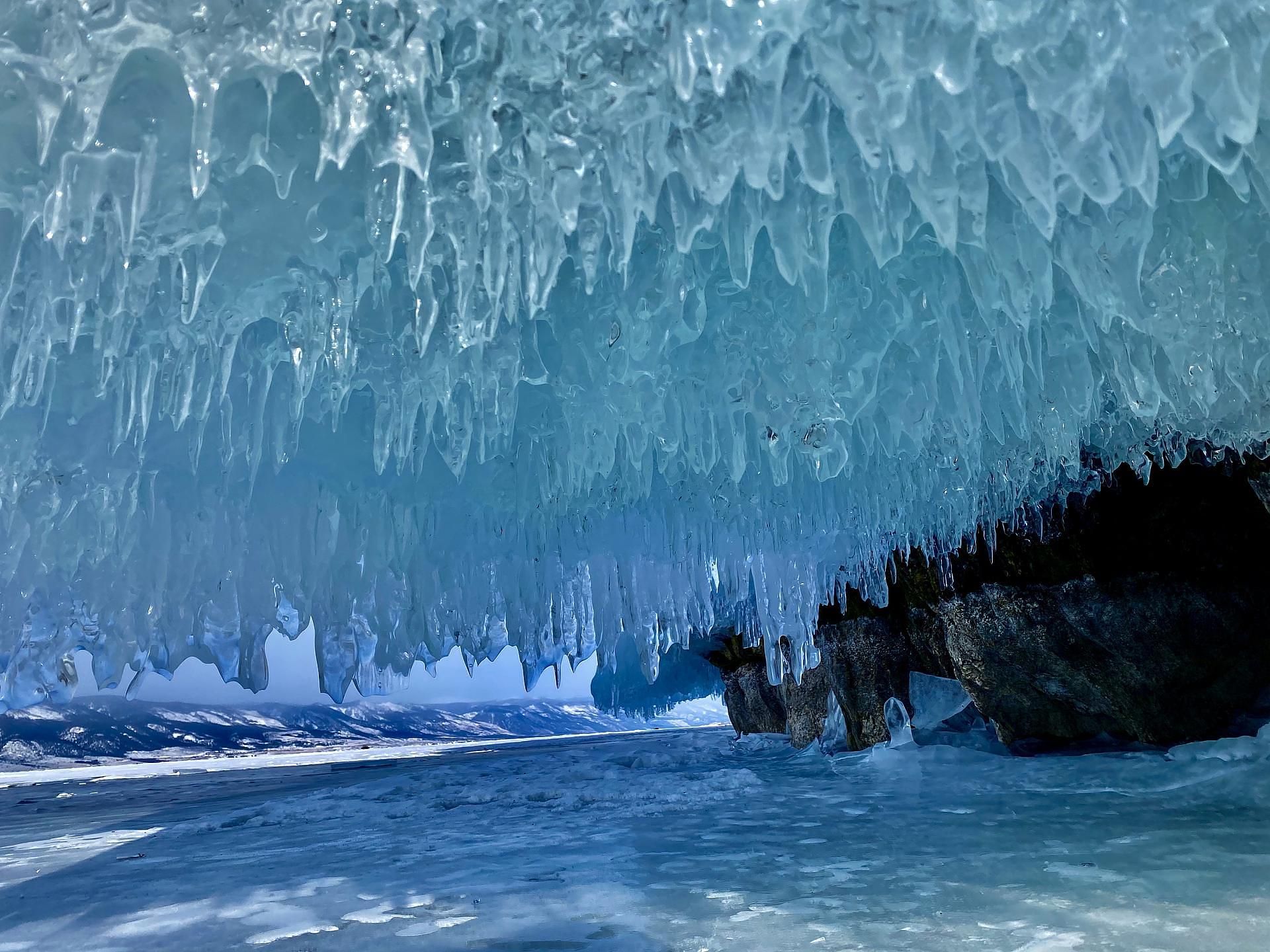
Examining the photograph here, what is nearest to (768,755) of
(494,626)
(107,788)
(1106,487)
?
(494,626)

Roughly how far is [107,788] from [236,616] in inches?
614

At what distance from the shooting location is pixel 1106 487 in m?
7.52

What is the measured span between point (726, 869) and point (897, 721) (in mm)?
7357

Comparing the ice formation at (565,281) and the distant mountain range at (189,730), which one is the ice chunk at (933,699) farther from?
the distant mountain range at (189,730)

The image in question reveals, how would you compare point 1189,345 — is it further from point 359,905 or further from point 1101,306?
point 359,905

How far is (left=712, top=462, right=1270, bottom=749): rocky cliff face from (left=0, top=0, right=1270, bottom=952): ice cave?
5 centimetres

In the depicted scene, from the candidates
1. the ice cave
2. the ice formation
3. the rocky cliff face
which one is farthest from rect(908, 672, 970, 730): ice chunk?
the ice formation

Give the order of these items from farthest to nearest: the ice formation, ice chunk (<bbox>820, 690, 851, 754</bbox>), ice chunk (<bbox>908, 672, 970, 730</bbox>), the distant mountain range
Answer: the distant mountain range, ice chunk (<bbox>820, 690, 851, 754</bbox>), ice chunk (<bbox>908, 672, 970, 730</bbox>), the ice formation

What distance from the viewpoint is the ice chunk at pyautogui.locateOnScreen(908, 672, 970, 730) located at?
1045 cm

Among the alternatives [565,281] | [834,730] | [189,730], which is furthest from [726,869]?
[189,730]

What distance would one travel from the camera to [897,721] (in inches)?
420

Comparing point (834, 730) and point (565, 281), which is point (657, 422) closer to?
point (565, 281)

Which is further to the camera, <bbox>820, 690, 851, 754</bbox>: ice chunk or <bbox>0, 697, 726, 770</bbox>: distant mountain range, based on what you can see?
<bbox>0, 697, 726, 770</bbox>: distant mountain range

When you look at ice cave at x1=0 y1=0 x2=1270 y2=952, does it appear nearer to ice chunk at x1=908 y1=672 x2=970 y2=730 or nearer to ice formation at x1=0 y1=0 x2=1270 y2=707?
ice formation at x1=0 y1=0 x2=1270 y2=707
